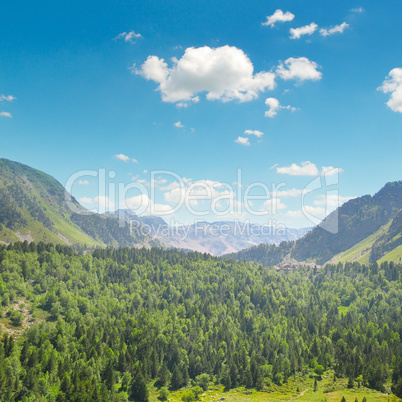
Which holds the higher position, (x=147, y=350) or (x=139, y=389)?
(x=147, y=350)

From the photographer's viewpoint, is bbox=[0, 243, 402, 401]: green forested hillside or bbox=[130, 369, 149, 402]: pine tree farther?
bbox=[130, 369, 149, 402]: pine tree

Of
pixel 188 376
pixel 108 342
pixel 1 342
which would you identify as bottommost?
pixel 188 376

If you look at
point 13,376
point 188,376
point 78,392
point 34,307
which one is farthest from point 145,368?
point 34,307

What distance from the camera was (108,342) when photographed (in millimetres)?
148625

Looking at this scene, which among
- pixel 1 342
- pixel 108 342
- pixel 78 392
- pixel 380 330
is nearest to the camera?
pixel 78 392

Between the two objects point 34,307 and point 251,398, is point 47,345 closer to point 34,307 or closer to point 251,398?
point 34,307

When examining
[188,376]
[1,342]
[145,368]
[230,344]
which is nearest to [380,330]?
[230,344]

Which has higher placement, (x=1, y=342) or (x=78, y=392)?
(x=1, y=342)

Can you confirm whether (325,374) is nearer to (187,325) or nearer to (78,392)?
(187,325)

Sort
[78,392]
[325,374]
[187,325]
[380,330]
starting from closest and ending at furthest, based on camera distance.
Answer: [78,392] → [325,374] → [380,330] → [187,325]

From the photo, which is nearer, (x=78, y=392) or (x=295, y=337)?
(x=78, y=392)

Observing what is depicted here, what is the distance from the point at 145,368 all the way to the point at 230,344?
56.0 metres

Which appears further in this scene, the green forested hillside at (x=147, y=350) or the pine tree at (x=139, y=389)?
the pine tree at (x=139, y=389)

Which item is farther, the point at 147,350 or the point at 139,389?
the point at 147,350
